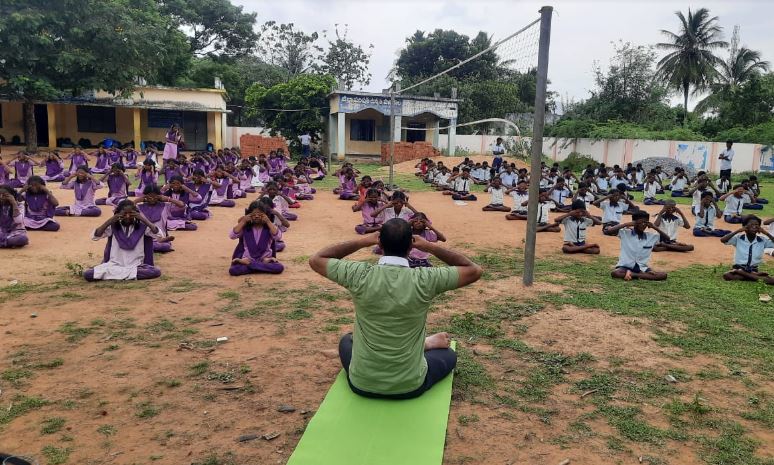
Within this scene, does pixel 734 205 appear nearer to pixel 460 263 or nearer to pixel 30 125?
pixel 460 263

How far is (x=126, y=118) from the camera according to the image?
31.2m

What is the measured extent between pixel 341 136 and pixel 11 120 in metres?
16.5

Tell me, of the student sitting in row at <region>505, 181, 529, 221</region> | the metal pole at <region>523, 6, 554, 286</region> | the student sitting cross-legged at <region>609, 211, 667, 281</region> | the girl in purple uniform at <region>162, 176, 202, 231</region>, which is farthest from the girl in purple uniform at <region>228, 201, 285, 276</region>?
the student sitting in row at <region>505, 181, 529, 221</region>

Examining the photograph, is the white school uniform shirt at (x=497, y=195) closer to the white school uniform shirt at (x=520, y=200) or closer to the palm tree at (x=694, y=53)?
the white school uniform shirt at (x=520, y=200)

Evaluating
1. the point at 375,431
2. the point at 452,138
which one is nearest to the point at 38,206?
the point at 375,431

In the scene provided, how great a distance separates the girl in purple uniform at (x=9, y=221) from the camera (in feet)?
31.4

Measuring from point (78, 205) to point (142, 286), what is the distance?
668 centimetres

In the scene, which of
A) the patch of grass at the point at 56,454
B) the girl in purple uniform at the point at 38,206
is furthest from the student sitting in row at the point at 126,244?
the patch of grass at the point at 56,454

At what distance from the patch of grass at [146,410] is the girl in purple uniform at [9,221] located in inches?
272

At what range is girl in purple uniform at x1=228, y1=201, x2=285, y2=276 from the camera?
8469 mm

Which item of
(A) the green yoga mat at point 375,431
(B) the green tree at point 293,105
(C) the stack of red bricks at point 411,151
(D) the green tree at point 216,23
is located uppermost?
(D) the green tree at point 216,23

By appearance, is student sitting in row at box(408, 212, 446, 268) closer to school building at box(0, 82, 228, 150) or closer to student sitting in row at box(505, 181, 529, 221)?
student sitting in row at box(505, 181, 529, 221)

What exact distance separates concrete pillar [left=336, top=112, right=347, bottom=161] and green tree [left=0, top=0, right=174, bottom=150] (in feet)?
31.3

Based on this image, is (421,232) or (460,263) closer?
(460,263)
